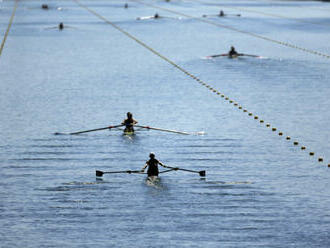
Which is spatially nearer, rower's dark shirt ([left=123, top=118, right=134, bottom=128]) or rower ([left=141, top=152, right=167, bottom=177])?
rower ([left=141, top=152, right=167, bottom=177])

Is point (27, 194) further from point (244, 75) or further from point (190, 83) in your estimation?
point (244, 75)

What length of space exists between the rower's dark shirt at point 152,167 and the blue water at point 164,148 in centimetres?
41

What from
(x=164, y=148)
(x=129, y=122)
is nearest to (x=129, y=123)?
(x=129, y=122)

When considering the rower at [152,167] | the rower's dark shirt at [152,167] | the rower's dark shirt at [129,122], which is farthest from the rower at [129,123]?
the rower's dark shirt at [152,167]

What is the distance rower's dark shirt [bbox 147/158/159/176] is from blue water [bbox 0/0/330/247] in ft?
1.34

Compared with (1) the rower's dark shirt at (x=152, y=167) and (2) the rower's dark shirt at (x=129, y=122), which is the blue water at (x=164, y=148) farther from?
(2) the rower's dark shirt at (x=129, y=122)

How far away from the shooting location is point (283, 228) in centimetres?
1611

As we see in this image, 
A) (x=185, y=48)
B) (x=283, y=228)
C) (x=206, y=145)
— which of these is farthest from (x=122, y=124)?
(x=185, y=48)

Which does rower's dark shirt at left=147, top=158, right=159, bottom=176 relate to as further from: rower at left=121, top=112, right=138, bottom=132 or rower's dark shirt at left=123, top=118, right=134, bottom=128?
rower's dark shirt at left=123, top=118, right=134, bottom=128

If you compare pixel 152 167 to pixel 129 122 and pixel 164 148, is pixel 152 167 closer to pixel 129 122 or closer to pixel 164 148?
pixel 164 148

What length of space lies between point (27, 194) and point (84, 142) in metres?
6.03

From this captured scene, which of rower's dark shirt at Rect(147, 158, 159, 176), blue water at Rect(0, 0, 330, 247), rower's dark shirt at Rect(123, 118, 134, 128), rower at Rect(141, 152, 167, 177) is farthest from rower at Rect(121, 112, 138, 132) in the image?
rower's dark shirt at Rect(147, 158, 159, 176)

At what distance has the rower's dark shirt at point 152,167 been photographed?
65.4 feet

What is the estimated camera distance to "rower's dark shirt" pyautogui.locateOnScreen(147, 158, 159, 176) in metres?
19.9
